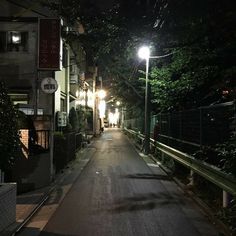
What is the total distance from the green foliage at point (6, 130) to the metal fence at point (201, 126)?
417cm

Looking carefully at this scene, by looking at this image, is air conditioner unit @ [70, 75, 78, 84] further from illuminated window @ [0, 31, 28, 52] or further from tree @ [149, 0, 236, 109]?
tree @ [149, 0, 236, 109]

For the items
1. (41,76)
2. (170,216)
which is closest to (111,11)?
(170,216)

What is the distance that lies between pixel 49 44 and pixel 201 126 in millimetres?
8474

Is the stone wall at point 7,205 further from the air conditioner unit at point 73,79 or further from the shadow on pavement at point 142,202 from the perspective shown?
the air conditioner unit at point 73,79

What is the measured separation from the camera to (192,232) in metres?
7.51

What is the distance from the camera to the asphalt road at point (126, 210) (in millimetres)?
7613

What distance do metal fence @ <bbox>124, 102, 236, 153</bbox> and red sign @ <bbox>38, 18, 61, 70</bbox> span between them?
5420mm

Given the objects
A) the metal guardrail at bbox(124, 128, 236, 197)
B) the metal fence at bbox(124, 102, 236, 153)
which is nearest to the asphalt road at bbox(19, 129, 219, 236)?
the metal guardrail at bbox(124, 128, 236, 197)

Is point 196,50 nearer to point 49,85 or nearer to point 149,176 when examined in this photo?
point 149,176

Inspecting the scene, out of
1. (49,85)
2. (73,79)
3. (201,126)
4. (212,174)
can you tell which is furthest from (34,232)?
(73,79)

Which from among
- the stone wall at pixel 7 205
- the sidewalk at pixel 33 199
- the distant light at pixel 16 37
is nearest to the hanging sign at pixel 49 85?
the sidewalk at pixel 33 199

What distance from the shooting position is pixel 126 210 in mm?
9227

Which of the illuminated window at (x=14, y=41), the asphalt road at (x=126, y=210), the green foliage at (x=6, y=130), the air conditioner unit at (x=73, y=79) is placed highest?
the illuminated window at (x=14, y=41)

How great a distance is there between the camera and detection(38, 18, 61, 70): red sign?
17078 mm
